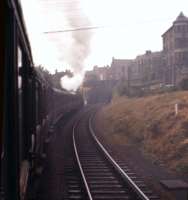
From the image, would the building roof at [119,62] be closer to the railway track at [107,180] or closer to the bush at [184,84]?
the bush at [184,84]

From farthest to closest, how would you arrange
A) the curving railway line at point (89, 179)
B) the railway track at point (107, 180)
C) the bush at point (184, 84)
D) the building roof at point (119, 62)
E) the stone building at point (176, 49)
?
the building roof at point (119, 62)
the stone building at point (176, 49)
the bush at point (184, 84)
the curving railway line at point (89, 179)
the railway track at point (107, 180)

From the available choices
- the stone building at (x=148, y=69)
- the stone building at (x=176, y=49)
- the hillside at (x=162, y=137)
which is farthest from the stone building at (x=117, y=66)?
the hillside at (x=162, y=137)

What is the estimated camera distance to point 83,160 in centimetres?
1634

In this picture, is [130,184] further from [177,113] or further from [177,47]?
[177,47]

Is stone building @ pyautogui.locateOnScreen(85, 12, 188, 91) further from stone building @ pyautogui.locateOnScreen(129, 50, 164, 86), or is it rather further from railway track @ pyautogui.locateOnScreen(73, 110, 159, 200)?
railway track @ pyautogui.locateOnScreen(73, 110, 159, 200)

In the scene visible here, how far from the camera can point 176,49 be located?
241ft

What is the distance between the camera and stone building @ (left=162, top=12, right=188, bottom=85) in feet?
233

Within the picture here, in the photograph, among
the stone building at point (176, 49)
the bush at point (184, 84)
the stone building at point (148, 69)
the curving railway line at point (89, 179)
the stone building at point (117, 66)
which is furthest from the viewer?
the stone building at point (117, 66)

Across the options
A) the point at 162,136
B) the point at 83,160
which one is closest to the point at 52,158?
the point at 83,160

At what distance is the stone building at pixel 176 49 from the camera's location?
233ft

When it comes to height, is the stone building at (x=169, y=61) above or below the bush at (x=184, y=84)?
above

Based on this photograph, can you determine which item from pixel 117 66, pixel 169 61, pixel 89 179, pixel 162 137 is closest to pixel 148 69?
pixel 169 61

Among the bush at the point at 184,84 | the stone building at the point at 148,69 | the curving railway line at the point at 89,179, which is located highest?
the stone building at the point at 148,69

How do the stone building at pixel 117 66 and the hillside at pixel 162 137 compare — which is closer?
the hillside at pixel 162 137
